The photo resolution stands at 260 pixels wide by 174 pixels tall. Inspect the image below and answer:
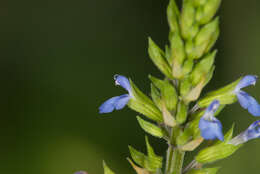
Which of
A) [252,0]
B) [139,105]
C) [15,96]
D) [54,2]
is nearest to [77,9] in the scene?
[54,2]

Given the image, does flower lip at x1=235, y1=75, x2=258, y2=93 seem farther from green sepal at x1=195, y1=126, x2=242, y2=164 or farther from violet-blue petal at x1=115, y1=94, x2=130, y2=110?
violet-blue petal at x1=115, y1=94, x2=130, y2=110

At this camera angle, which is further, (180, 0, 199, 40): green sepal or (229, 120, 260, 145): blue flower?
(229, 120, 260, 145): blue flower

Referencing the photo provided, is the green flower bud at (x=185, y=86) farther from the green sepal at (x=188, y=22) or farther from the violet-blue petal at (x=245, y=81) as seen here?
the violet-blue petal at (x=245, y=81)

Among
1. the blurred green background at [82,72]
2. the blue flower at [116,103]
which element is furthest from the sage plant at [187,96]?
the blurred green background at [82,72]

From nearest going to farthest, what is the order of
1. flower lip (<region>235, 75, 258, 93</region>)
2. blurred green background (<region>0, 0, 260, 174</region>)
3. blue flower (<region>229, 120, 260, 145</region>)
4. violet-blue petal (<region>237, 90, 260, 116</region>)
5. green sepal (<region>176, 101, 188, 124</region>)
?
violet-blue petal (<region>237, 90, 260, 116</region>) < green sepal (<region>176, 101, 188, 124</region>) < flower lip (<region>235, 75, 258, 93</region>) < blue flower (<region>229, 120, 260, 145</region>) < blurred green background (<region>0, 0, 260, 174</region>)

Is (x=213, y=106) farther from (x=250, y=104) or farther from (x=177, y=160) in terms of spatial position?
(x=177, y=160)

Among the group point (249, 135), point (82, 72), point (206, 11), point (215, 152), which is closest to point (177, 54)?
point (206, 11)

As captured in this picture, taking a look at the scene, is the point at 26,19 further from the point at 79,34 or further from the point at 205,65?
the point at 205,65

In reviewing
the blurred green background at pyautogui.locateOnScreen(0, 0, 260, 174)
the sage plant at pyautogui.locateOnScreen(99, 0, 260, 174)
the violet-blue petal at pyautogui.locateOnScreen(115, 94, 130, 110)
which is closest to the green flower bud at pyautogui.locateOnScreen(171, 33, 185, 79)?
the sage plant at pyautogui.locateOnScreen(99, 0, 260, 174)
